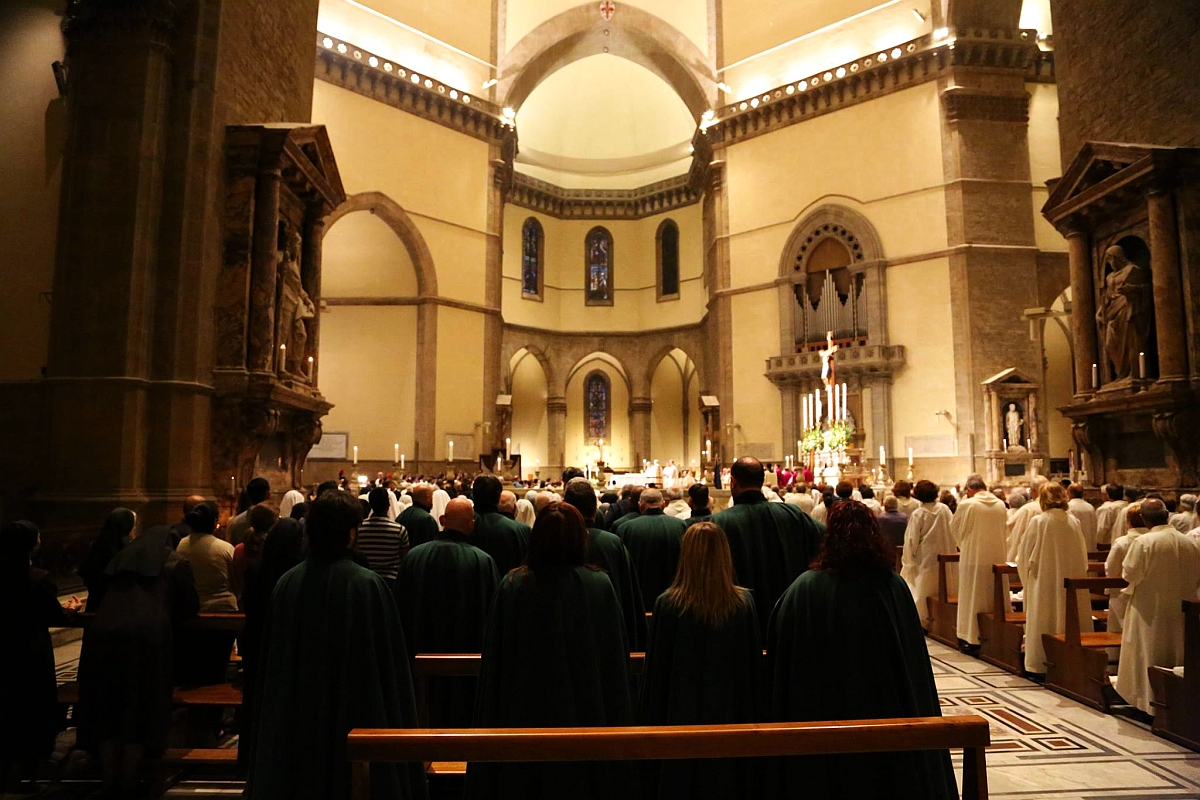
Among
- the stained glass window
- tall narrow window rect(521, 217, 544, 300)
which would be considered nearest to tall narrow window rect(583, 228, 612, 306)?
tall narrow window rect(521, 217, 544, 300)

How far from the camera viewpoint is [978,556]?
8.14 metres

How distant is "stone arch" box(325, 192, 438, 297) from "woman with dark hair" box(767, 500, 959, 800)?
72.1 feet

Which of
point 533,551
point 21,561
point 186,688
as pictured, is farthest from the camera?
point 186,688

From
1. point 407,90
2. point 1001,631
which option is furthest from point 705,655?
point 407,90

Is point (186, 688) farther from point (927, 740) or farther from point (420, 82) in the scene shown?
point (420, 82)

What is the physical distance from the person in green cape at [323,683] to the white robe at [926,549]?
739 cm

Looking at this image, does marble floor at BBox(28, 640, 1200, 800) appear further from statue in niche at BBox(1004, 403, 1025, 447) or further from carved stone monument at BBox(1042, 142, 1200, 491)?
statue in niche at BBox(1004, 403, 1025, 447)

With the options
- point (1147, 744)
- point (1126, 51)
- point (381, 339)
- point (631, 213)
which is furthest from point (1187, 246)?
point (631, 213)

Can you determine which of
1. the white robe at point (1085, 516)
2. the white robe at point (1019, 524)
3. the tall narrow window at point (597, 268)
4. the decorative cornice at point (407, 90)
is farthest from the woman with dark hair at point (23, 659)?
the tall narrow window at point (597, 268)

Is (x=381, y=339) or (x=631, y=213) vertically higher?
(x=631, y=213)

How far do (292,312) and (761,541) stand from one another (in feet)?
31.1

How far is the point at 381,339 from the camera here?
24750mm

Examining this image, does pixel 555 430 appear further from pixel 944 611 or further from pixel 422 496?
pixel 422 496

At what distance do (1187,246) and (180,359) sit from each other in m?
13.2
